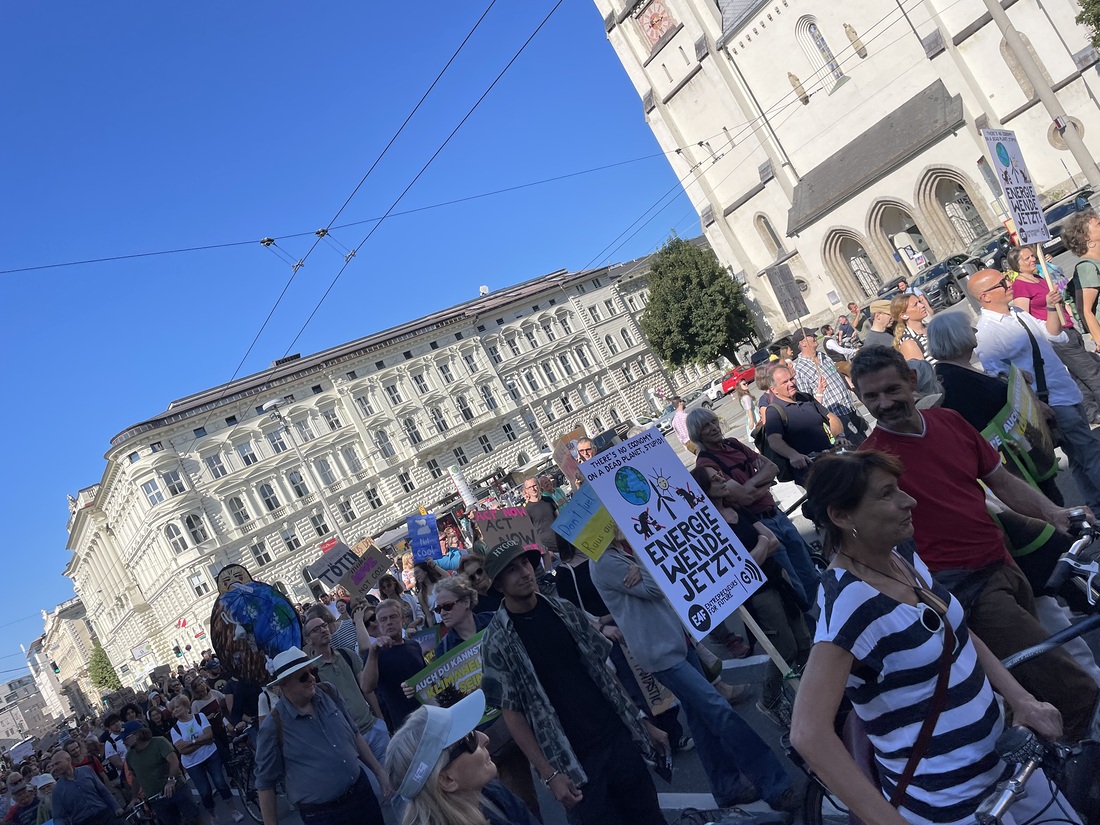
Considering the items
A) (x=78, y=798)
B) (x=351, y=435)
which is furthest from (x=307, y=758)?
(x=351, y=435)

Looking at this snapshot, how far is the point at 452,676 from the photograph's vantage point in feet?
18.7

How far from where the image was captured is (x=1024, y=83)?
3684 cm

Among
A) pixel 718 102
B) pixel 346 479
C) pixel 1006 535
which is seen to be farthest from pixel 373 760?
pixel 346 479

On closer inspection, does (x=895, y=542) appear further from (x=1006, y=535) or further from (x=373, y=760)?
(x=373, y=760)

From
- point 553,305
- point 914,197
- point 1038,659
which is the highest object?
point 553,305

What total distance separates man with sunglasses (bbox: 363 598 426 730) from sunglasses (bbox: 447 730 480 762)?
3733mm

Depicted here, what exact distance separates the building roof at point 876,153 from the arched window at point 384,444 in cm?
2990

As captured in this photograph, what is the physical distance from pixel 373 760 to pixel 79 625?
128 meters

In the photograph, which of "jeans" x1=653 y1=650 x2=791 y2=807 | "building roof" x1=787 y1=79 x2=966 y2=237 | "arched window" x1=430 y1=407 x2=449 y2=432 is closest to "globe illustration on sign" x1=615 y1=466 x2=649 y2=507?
"jeans" x1=653 y1=650 x2=791 y2=807

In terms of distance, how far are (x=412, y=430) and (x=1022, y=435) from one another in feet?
196

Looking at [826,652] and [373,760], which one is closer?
[826,652]

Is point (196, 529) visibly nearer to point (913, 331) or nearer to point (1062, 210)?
point (1062, 210)

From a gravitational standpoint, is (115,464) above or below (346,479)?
above

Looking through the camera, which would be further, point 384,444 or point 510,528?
point 384,444
